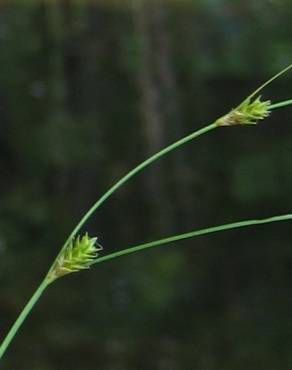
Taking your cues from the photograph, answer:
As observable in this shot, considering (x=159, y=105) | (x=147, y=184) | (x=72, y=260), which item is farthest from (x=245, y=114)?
(x=159, y=105)

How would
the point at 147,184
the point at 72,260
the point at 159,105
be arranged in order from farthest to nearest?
the point at 159,105
the point at 147,184
the point at 72,260

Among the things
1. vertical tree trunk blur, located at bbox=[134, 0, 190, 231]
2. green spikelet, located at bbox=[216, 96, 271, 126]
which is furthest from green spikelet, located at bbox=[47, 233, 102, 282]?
vertical tree trunk blur, located at bbox=[134, 0, 190, 231]

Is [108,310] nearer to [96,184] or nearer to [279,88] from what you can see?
[96,184]

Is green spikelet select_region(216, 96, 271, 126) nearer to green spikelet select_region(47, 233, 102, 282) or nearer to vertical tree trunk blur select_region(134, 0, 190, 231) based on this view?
green spikelet select_region(47, 233, 102, 282)

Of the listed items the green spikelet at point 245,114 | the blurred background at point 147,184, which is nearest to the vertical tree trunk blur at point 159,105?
the blurred background at point 147,184

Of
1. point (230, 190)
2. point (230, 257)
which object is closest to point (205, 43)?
point (230, 190)

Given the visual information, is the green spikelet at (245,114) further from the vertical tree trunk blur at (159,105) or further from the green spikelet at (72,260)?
the vertical tree trunk blur at (159,105)

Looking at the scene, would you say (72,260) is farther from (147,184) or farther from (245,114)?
(147,184)
